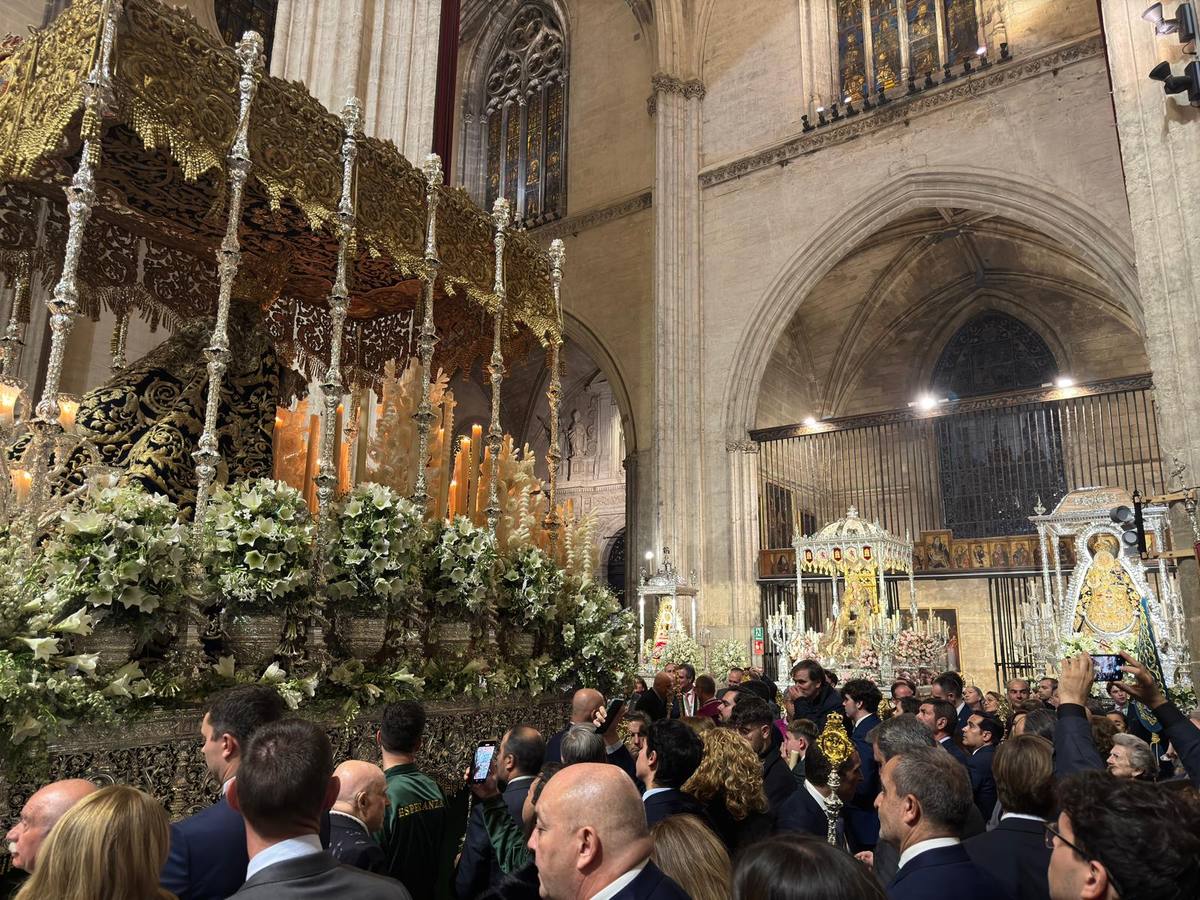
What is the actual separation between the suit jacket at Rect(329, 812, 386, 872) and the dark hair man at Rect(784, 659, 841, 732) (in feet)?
10.8

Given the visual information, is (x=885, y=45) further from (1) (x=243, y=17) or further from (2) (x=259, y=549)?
(2) (x=259, y=549)

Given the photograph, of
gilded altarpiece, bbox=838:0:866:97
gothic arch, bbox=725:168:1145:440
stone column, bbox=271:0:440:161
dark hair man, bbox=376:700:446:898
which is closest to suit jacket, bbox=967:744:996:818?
dark hair man, bbox=376:700:446:898

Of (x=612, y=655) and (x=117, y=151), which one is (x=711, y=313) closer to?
(x=612, y=655)

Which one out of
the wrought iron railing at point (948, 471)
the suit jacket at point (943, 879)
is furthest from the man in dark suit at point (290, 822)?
the wrought iron railing at point (948, 471)

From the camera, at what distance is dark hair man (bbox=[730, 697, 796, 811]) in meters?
3.43

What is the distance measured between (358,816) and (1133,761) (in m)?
2.98

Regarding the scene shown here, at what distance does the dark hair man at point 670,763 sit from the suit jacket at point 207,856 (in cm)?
115

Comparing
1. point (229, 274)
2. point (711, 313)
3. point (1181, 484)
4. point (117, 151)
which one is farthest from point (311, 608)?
point (711, 313)

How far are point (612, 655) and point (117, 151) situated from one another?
4.21 meters

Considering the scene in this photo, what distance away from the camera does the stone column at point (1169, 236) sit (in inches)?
312

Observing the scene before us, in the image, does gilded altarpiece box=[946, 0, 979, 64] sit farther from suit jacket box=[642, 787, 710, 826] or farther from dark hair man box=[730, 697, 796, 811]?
suit jacket box=[642, 787, 710, 826]

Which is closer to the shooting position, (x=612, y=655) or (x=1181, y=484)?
(x=612, y=655)

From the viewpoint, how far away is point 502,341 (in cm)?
667

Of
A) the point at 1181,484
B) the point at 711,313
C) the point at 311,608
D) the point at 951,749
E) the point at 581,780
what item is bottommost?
the point at 951,749
